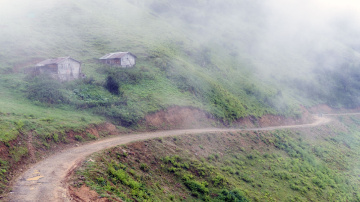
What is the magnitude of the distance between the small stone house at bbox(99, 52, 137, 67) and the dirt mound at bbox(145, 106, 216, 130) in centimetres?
1505

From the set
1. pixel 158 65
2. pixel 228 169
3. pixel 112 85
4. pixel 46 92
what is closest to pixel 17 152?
pixel 46 92

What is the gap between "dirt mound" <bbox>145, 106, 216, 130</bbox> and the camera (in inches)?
1137

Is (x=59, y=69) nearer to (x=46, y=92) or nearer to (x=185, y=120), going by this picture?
(x=46, y=92)

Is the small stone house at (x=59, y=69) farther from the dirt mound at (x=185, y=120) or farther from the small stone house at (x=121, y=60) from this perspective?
the dirt mound at (x=185, y=120)

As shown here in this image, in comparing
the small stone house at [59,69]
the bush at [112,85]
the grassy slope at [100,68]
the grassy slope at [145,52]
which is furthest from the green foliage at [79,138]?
the small stone house at [59,69]

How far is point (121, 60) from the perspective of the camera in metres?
41.7

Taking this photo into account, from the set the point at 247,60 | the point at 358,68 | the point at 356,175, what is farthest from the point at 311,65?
the point at 356,175

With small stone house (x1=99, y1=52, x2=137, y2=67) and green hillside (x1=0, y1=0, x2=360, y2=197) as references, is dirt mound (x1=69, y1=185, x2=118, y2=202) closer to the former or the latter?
green hillside (x1=0, y1=0, x2=360, y2=197)

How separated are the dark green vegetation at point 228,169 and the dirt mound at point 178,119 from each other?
3257 mm

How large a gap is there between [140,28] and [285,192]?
5753 centimetres

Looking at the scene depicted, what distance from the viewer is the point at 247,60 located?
226 feet

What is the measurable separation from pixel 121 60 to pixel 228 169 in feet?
84.9

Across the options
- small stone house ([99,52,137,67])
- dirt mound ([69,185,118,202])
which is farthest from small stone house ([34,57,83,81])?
dirt mound ([69,185,118,202])

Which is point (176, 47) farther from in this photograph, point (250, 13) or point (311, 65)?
point (250, 13)
